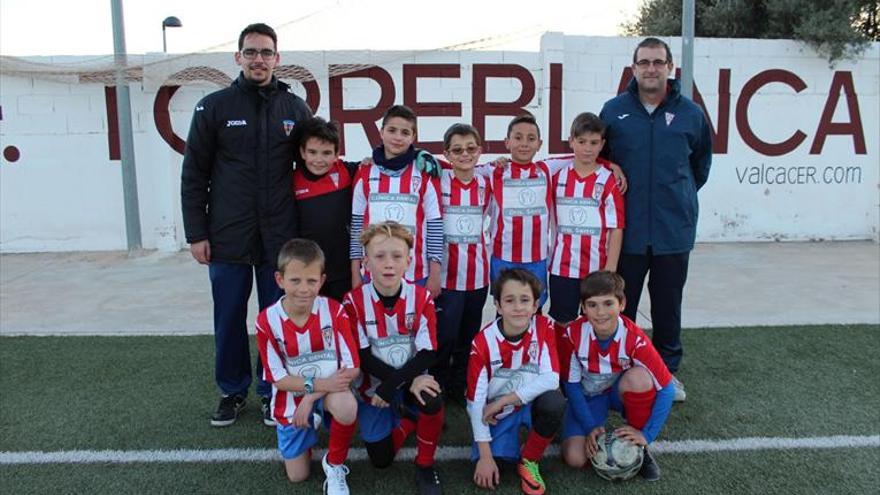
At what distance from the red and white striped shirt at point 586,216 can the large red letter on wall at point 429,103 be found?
4636mm

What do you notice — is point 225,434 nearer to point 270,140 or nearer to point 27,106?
point 270,140

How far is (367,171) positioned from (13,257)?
6464 mm

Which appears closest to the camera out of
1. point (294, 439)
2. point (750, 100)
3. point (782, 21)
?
point (294, 439)

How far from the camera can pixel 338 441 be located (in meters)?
2.70

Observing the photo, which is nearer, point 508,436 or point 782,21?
point 508,436

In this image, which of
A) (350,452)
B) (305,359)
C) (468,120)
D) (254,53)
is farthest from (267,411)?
(468,120)

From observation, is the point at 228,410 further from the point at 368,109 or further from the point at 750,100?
the point at 750,100

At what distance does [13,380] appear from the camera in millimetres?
3822

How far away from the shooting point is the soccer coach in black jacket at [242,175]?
3.15 metres

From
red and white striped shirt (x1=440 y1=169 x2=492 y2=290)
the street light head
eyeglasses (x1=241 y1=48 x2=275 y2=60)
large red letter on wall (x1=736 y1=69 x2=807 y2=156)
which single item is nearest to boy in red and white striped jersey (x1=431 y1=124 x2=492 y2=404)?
red and white striped shirt (x1=440 y1=169 x2=492 y2=290)

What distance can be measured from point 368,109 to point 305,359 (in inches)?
216

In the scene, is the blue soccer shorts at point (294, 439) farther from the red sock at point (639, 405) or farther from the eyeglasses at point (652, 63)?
the eyeglasses at point (652, 63)

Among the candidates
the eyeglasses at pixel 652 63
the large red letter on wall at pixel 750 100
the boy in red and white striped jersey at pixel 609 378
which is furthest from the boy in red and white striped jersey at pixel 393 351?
the large red letter on wall at pixel 750 100

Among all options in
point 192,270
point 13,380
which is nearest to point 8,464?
point 13,380
